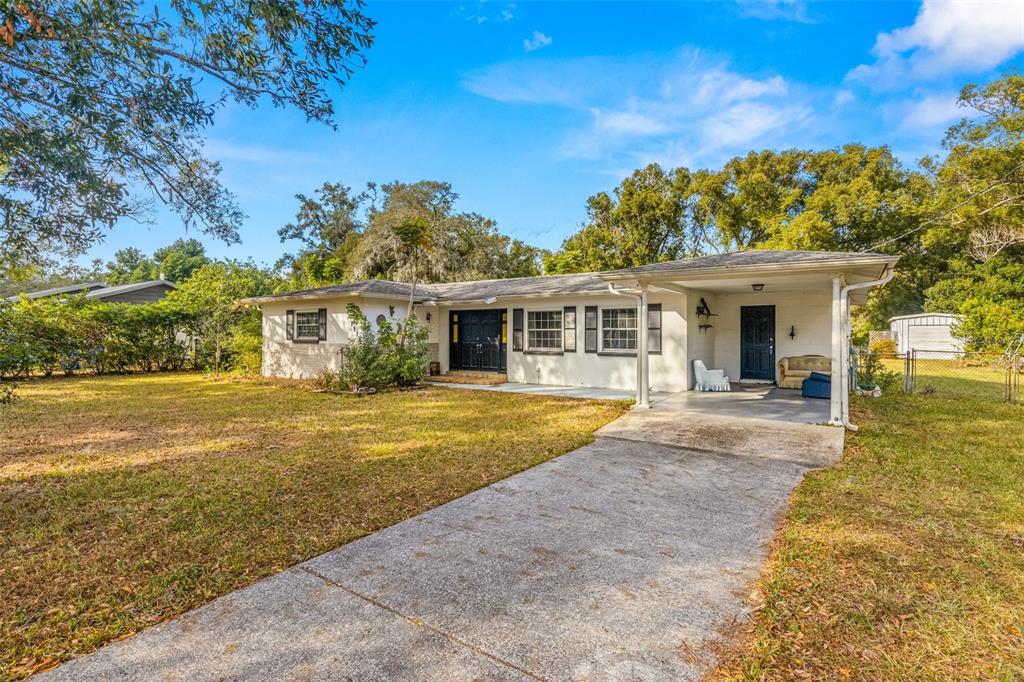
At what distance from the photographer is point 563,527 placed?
158 inches

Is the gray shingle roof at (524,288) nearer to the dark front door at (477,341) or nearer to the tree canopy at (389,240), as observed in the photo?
the dark front door at (477,341)

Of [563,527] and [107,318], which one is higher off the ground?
[107,318]

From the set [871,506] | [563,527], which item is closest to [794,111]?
[871,506]

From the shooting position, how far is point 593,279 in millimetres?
13219

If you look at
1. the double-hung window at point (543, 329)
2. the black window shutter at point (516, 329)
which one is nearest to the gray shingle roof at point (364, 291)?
the black window shutter at point (516, 329)

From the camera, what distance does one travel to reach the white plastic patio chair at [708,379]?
1119cm

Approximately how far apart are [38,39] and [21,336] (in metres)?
2.26

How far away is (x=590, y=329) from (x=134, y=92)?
969 cm

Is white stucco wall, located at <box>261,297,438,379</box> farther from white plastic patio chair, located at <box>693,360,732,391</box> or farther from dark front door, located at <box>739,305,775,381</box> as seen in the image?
dark front door, located at <box>739,305,775,381</box>

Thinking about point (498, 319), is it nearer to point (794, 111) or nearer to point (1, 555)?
point (1, 555)

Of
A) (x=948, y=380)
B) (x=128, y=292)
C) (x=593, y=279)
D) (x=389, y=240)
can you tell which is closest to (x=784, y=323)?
(x=593, y=279)

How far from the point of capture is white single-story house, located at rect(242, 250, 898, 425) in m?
10.4

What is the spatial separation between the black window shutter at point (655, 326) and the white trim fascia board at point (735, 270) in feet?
7.74

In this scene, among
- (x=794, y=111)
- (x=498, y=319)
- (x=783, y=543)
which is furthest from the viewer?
(x=794, y=111)
